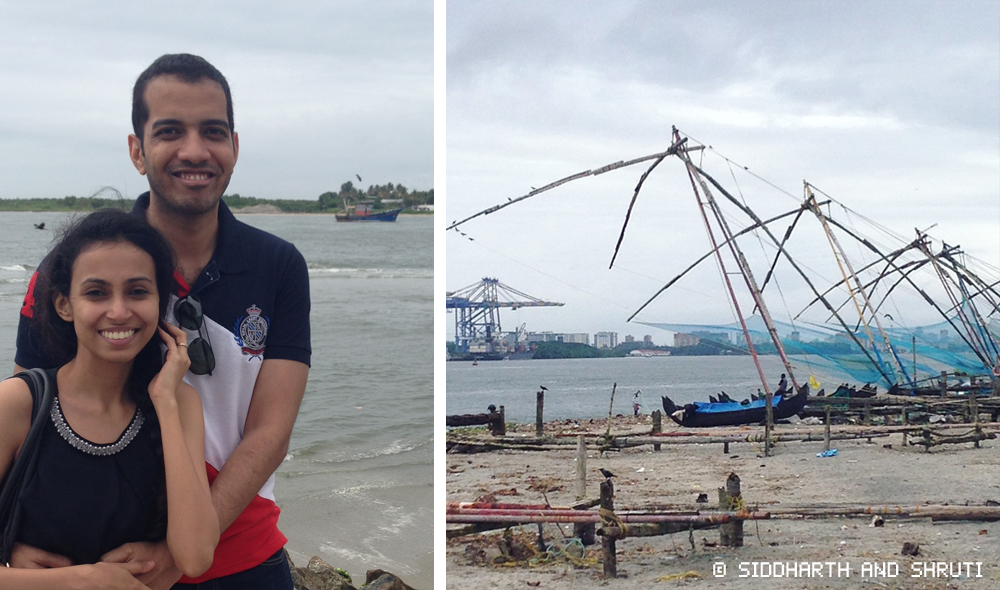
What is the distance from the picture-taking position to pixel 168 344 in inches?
43.4

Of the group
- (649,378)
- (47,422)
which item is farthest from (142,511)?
(649,378)

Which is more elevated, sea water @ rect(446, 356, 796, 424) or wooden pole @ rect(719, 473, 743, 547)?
sea water @ rect(446, 356, 796, 424)

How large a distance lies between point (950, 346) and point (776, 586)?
5.22 m

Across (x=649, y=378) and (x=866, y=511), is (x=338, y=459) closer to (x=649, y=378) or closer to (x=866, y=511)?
(x=649, y=378)

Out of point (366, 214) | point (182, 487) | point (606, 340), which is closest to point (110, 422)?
point (182, 487)

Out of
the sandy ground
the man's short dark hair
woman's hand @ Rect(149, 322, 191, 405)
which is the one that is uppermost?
the man's short dark hair

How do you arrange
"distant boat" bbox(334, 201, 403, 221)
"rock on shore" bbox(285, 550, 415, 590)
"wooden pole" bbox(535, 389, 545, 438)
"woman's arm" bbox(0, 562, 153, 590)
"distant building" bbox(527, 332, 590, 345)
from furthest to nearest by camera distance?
"distant boat" bbox(334, 201, 403, 221) → "wooden pole" bbox(535, 389, 545, 438) → "distant building" bbox(527, 332, 590, 345) → "rock on shore" bbox(285, 550, 415, 590) → "woman's arm" bbox(0, 562, 153, 590)

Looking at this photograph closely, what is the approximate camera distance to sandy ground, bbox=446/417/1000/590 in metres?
3.64

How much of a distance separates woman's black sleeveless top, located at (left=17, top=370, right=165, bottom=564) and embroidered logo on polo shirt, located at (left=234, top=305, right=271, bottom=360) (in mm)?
189

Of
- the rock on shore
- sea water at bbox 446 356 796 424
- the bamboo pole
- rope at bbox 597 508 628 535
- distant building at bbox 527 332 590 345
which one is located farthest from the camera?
sea water at bbox 446 356 796 424

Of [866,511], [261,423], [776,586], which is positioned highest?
[261,423]

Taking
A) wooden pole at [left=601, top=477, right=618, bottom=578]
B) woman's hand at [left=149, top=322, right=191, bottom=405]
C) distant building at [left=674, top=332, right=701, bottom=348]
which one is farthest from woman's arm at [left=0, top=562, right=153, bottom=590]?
distant building at [left=674, top=332, right=701, bottom=348]

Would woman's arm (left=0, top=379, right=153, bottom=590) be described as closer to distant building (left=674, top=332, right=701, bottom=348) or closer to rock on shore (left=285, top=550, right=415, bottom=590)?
rock on shore (left=285, top=550, right=415, bottom=590)

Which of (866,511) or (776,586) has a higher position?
(866,511)
